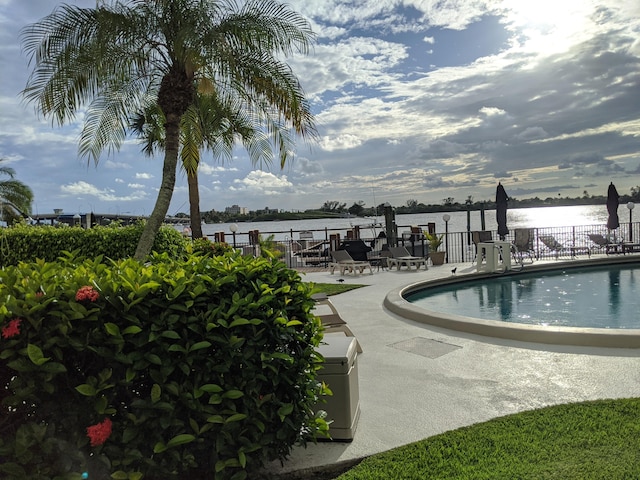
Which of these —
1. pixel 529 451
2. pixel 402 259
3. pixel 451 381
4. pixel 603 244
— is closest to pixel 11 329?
pixel 529 451

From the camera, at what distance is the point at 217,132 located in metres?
16.3

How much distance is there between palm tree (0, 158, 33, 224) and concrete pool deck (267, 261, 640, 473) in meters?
28.1

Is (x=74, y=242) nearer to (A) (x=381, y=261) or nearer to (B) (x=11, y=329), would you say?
(A) (x=381, y=261)

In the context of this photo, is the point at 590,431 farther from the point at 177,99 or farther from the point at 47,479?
the point at 177,99

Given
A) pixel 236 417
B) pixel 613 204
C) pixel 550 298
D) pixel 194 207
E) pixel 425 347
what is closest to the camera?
pixel 236 417

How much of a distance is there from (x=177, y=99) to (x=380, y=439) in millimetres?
7607

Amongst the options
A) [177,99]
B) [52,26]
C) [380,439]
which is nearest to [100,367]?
[380,439]

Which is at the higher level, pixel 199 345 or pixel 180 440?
pixel 199 345

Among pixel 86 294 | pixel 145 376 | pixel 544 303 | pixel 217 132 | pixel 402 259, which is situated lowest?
pixel 544 303

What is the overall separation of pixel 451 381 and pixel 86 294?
11.2 feet

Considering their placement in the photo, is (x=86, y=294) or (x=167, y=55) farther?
(x=167, y=55)

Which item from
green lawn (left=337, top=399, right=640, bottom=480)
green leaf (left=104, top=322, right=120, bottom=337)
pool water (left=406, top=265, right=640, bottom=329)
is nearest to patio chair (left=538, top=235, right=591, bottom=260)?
pool water (left=406, top=265, right=640, bottom=329)

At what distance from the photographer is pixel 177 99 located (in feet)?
29.2

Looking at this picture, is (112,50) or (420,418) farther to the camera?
(112,50)
